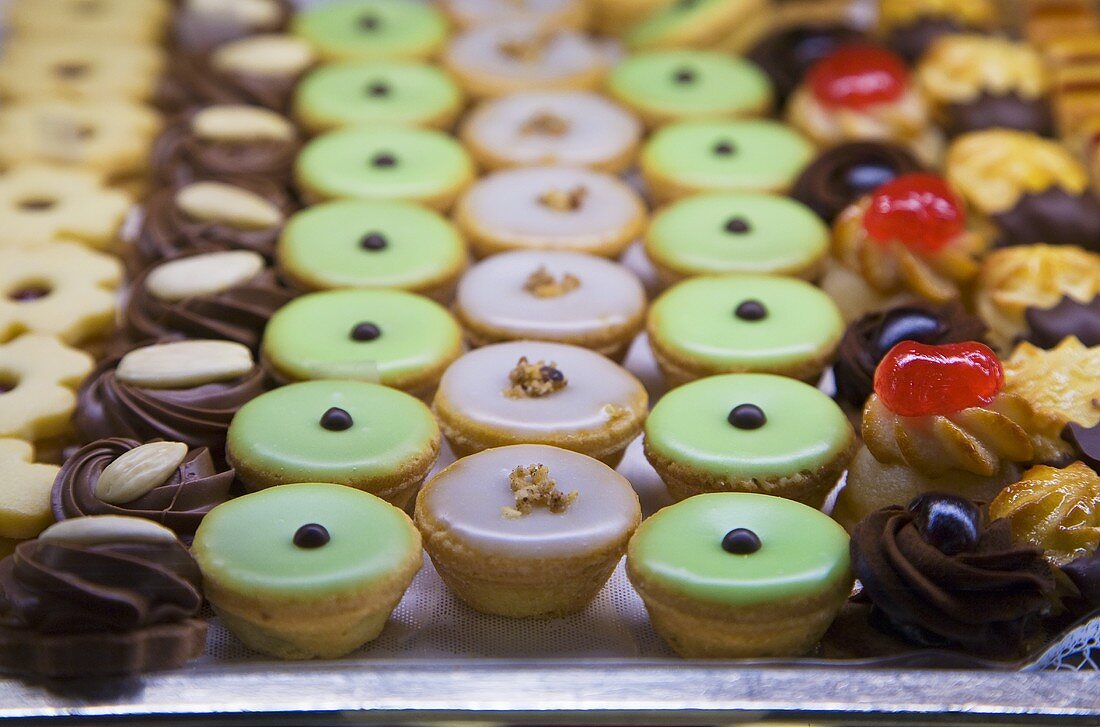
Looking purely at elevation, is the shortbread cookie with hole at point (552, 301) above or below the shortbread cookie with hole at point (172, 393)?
below

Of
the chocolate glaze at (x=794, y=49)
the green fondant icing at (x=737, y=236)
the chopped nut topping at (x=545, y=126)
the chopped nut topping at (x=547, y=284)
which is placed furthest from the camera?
the chocolate glaze at (x=794, y=49)

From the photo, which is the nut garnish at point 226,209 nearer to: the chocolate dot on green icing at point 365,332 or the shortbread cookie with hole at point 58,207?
the shortbread cookie with hole at point 58,207

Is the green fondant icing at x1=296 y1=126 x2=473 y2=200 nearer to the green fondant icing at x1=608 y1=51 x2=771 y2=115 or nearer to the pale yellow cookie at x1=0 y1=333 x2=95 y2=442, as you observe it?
the green fondant icing at x1=608 y1=51 x2=771 y2=115

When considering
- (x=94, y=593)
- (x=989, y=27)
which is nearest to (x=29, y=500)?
(x=94, y=593)

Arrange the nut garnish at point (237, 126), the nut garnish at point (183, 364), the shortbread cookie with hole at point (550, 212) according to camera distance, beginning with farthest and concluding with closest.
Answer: the nut garnish at point (237, 126)
the shortbread cookie with hole at point (550, 212)
the nut garnish at point (183, 364)

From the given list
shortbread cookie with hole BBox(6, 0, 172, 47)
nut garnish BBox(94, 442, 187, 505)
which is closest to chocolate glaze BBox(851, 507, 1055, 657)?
nut garnish BBox(94, 442, 187, 505)

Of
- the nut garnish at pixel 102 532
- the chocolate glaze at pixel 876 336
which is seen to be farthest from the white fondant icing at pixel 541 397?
the nut garnish at pixel 102 532
